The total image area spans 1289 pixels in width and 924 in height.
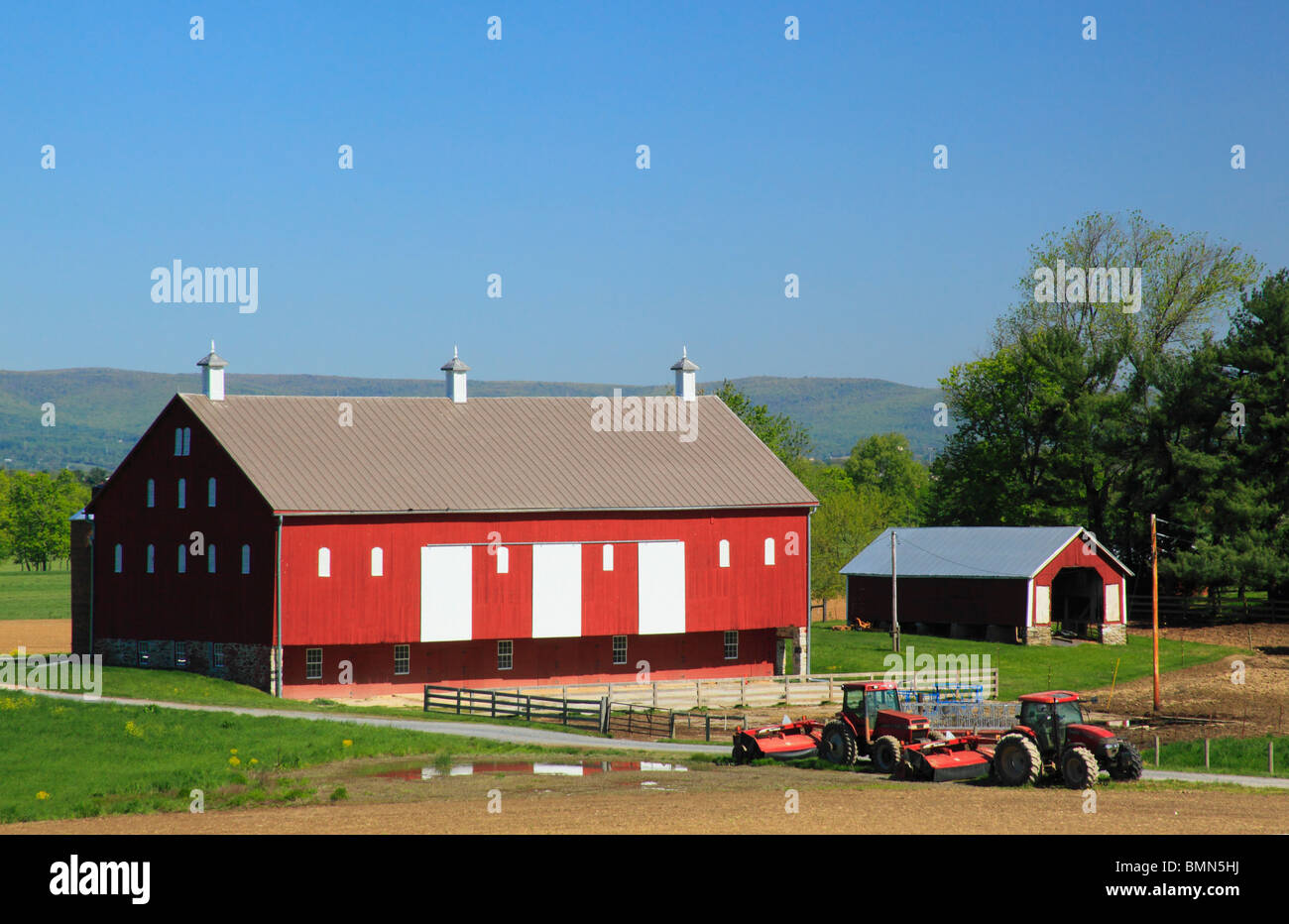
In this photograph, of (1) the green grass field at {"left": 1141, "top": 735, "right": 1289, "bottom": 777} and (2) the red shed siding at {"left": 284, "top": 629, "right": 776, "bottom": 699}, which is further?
(2) the red shed siding at {"left": 284, "top": 629, "right": 776, "bottom": 699}

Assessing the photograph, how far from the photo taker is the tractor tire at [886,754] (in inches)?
1206

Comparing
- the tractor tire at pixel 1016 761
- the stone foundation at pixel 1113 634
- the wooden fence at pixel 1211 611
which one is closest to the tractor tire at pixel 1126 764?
the tractor tire at pixel 1016 761

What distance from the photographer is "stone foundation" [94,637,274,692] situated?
158ft

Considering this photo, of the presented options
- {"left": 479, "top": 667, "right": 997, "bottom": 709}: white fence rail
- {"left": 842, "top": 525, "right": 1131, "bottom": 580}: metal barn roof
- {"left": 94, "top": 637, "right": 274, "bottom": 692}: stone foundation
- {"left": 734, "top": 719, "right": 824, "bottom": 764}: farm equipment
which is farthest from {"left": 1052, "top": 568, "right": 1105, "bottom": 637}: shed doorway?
{"left": 94, "top": 637, "right": 274, "bottom": 692}: stone foundation

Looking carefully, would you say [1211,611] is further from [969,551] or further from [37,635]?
[37,635]

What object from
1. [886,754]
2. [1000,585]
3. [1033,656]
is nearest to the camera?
[886,754]

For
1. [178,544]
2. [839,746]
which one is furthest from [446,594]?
[839,746]

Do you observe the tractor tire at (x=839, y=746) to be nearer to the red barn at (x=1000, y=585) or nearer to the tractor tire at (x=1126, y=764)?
the tractor tire at (x=1126, y=764)

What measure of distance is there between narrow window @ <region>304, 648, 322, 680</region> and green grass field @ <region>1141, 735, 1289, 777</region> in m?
26.3

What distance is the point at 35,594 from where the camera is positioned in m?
113

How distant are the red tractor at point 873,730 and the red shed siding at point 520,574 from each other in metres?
20.2

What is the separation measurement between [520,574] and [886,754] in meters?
22.9

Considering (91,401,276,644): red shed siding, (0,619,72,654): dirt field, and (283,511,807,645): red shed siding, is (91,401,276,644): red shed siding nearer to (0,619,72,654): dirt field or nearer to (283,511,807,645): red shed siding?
(283,511,807,645): red shed siding
